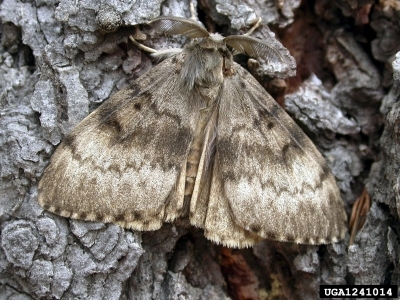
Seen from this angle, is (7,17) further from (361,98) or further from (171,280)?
(361,98)

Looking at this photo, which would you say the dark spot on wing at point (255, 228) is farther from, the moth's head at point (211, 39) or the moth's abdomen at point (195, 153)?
the moth's head at point (211, 39)

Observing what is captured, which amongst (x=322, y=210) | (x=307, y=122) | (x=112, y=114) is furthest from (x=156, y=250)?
(x=307, y=122)

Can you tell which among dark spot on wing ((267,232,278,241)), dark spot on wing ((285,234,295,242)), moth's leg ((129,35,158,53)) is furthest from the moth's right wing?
dark spot on wing ((285,234,295,242))

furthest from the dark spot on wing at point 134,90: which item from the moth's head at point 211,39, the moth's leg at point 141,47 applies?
the moth's head at point 211,39

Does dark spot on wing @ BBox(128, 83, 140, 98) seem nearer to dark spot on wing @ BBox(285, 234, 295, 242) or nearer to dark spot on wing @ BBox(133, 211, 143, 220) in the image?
dark spot on wing @ BBox(133, 211, 143, 220)

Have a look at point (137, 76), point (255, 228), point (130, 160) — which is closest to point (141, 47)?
point (137, 76)

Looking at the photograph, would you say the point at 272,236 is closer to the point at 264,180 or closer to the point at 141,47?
the point at 264,180
